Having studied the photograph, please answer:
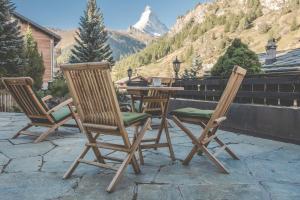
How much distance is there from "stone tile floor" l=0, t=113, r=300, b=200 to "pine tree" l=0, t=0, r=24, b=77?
10.3m

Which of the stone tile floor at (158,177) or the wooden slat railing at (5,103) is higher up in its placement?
the wooden slat railing at (5,103)

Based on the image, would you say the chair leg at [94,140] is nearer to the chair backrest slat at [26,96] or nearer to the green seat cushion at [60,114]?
the chair backrest slat at [26,96]

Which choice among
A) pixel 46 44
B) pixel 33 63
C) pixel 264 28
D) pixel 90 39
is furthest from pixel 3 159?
pixel 264 28

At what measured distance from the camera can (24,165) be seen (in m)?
3.50

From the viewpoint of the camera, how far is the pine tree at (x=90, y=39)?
2802 cm

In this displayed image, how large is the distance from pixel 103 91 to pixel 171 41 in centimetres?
11939

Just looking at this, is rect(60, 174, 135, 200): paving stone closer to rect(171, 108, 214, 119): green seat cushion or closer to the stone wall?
rect(171, 108, 214, 119): green seat cushion

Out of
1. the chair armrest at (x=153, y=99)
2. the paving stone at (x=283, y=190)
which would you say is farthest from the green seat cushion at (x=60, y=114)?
the paving stone at (x=283, y=190)

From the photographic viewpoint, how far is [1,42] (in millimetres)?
13664

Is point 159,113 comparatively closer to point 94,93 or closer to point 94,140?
point 94,140

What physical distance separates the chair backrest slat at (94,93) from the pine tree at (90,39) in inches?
982

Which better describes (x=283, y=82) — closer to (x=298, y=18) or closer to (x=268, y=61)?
(x=268, y=61)

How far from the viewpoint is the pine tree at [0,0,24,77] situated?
540 inches

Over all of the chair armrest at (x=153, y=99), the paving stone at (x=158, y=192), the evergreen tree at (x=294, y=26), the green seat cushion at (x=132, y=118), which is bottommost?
the paving stone at (x=158, y=192)
